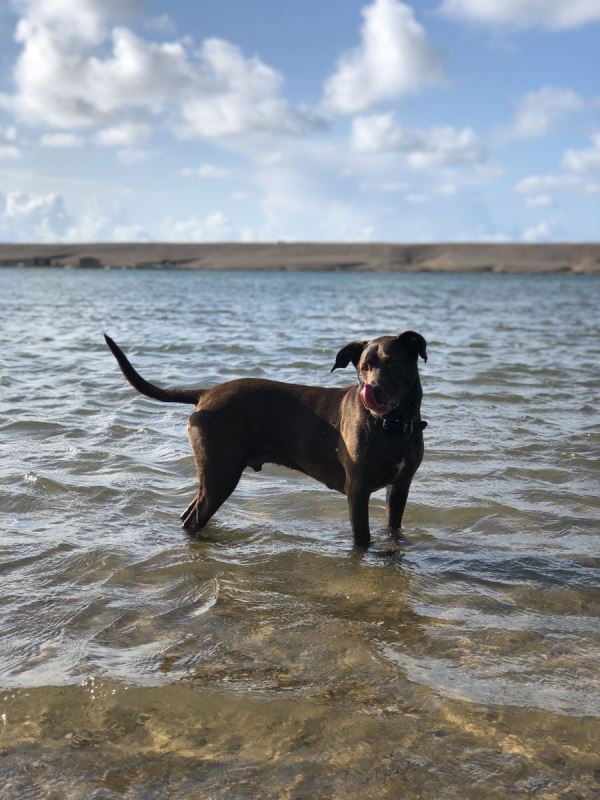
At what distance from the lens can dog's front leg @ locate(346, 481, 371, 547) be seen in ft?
17.4

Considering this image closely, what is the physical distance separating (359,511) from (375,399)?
85 cm

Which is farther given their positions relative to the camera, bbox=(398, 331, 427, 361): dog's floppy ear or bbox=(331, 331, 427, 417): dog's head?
bbox=(398, 331, 427, 361): dog's floppy ear

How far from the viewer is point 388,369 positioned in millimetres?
5164

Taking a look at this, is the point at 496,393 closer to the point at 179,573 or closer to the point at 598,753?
the point at 179,573

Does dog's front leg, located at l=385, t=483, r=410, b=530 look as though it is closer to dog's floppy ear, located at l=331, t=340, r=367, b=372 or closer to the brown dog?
the brown dog

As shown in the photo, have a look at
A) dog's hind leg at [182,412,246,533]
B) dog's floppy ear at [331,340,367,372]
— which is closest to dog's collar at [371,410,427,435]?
dog's floppy ear at [331,340,367,372]

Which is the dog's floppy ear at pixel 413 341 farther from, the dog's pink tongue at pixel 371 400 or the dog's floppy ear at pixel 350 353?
the dog's pink tongue at pixel 371 400

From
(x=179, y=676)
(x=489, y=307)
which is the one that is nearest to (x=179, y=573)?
(x=179, y=676)

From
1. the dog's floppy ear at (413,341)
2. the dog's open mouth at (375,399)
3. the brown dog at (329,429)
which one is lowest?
the brown dog at (329,429)

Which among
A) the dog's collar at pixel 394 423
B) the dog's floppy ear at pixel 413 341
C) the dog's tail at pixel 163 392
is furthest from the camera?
the dog's tail at pixel 163 392

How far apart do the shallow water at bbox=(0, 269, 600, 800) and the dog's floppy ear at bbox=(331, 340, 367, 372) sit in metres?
1.29

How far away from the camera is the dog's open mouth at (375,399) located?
196 inches

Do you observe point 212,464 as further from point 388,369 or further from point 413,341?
point 413,341

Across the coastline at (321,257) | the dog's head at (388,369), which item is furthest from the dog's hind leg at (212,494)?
the coastline at (321,257)
